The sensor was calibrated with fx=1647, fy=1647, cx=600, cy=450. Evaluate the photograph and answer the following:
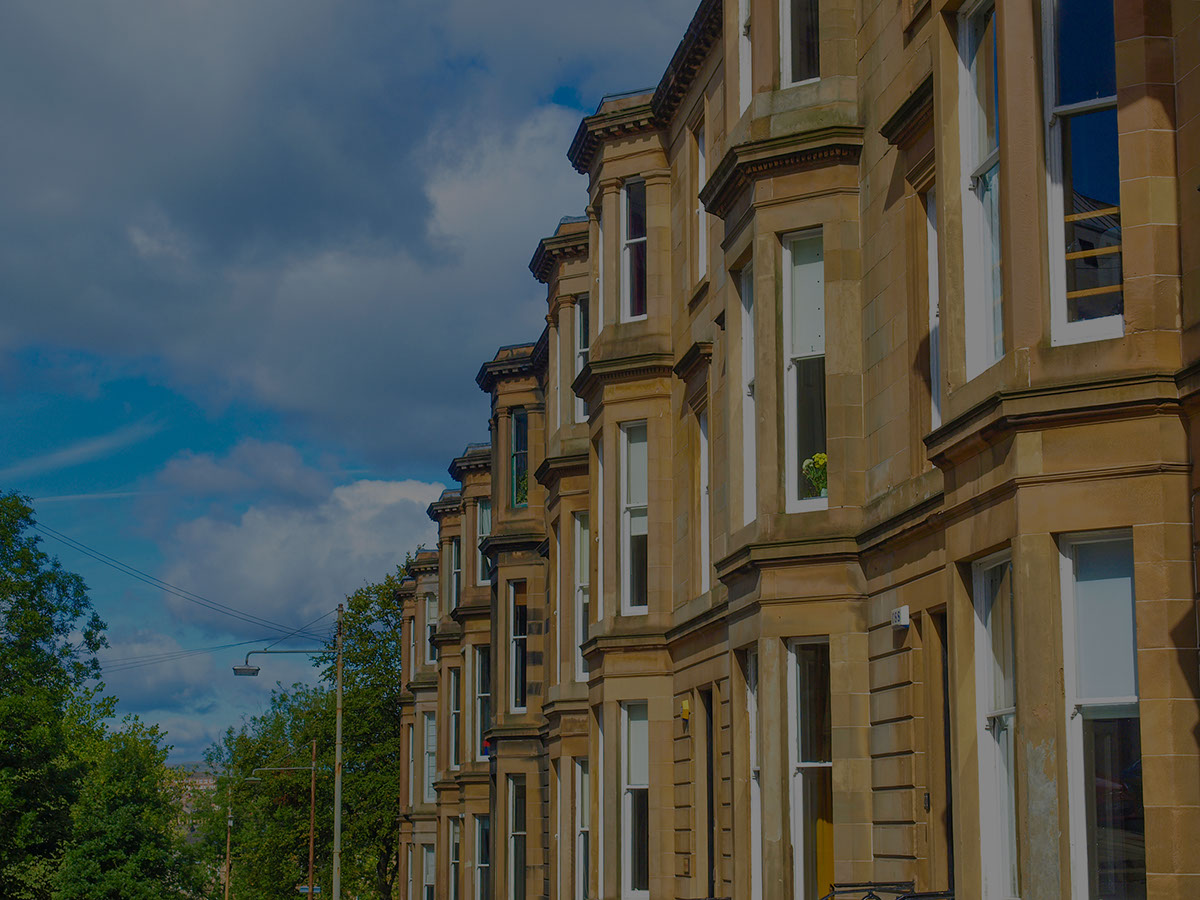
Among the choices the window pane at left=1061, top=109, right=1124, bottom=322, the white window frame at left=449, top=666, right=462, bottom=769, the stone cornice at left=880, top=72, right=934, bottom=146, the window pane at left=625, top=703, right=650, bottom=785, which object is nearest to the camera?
the window pane at left=1061, top=109, right=1124, bottom=322

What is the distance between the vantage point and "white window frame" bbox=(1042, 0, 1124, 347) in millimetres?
10555

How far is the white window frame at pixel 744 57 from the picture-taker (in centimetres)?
1842

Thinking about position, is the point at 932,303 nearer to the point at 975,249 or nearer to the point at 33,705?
the point at 975,249

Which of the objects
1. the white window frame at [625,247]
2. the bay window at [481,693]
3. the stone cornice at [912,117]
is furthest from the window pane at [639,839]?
the bay window at [481,693]

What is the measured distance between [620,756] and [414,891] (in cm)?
3643

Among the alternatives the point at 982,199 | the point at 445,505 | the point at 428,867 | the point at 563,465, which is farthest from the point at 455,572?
the point at 982,199

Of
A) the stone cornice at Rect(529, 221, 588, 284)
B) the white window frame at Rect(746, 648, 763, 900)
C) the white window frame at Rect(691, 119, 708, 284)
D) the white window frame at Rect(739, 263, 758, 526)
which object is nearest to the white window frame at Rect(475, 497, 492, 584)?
the stone cornice at Rect(529, 221, 588, 284)

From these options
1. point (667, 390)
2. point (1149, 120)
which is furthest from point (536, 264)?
point (1149, 120)

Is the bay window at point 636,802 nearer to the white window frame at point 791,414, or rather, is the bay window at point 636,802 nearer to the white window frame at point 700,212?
the white window frame at point 700,212

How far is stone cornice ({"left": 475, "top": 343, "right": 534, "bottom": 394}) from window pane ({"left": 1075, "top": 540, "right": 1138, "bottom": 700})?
27.7 metres

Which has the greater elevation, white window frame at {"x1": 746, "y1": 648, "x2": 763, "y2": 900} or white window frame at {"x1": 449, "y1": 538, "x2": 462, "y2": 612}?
white window frame at {"x1": 449, "y1": 538, "x2": 462, "y2": 612}

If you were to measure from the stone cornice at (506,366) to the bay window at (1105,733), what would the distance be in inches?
1096

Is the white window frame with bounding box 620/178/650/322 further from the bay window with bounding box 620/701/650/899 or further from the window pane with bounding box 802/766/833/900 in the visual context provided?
the window pane with bounding box 802/766/833/900

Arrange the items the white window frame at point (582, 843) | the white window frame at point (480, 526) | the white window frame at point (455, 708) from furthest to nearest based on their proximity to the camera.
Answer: the white window frame at point (455, 708)
the white window frame at point (480, 526)
the white window frame at point (582, 843)
